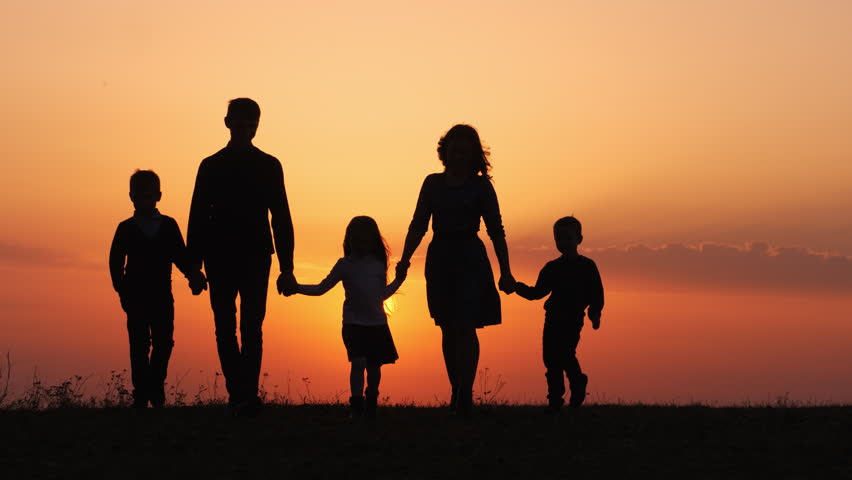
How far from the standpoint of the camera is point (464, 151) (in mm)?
9992

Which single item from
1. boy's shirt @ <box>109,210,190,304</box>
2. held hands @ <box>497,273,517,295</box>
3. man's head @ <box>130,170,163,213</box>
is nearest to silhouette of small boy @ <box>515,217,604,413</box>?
held hands @ <box>497,273,517,295</box>

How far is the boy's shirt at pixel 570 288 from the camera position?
11.3 metres

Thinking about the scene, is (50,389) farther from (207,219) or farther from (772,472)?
(772,472)

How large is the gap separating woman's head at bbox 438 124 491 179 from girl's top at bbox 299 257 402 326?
122cm

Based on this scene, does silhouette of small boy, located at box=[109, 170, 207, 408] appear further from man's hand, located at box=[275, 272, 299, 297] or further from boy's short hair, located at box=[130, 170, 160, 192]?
man's hand, located at box=[275, 272, 299, 297]

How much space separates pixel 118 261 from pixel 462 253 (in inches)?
145

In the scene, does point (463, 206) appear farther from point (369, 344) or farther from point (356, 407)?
point (356, 407)

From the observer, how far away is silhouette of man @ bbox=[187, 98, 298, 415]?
9586 mm

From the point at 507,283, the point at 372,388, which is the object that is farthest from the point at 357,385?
the point at 507,283

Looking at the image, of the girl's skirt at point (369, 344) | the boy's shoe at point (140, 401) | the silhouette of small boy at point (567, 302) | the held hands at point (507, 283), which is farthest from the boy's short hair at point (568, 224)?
the boy's shoe at point (140, 401)

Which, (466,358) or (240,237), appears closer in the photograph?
(240,237)

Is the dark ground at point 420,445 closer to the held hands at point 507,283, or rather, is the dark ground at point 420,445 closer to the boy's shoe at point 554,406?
the boy's shoe at point 554,406

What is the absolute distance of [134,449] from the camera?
859 centimetres

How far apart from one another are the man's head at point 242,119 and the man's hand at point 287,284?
4.29 ft
